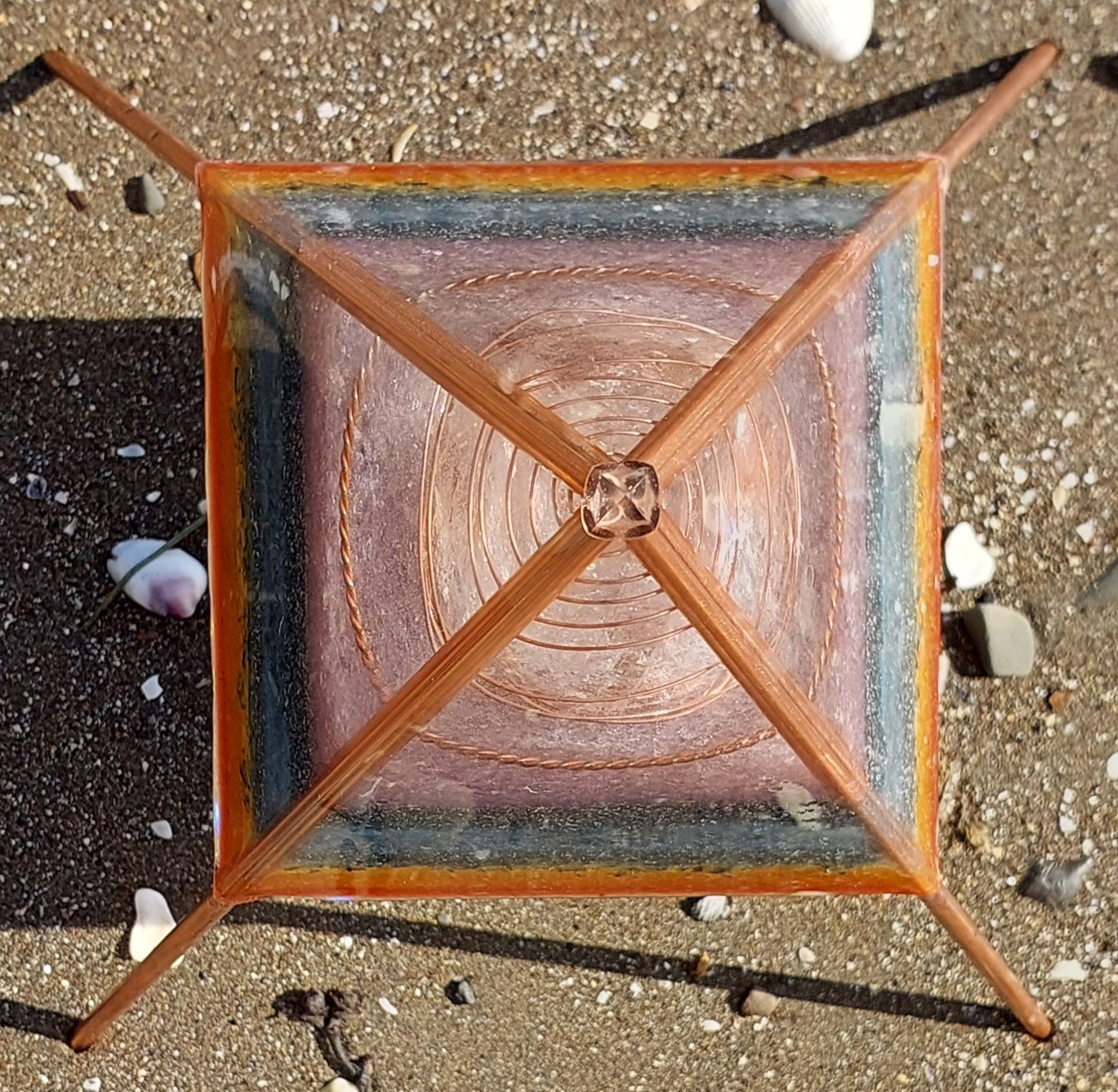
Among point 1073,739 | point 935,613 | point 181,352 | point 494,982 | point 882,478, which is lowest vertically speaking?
point 494,982

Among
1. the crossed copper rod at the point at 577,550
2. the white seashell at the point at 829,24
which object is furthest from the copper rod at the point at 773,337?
the white seashell at the point at 829,24

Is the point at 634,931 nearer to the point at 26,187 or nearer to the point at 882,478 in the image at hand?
the point at 882,478

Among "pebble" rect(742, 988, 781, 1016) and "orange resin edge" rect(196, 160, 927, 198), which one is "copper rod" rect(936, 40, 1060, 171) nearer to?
"orange resin edge" rect(196, 160, 927, 198)

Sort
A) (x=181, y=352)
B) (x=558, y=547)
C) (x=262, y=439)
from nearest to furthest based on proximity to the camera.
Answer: (x=558, y=547)
(x=262, y=439)
(x=181, y=352)

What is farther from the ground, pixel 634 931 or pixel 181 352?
pixel 181 352

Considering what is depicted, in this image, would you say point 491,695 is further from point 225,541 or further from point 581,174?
point 581,174

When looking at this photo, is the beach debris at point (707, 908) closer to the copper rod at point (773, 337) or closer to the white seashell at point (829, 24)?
the copper rod at point (773, 337)

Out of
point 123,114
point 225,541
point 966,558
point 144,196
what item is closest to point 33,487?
point 144,196

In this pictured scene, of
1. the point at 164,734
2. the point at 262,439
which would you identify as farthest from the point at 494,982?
the point at 262,439
